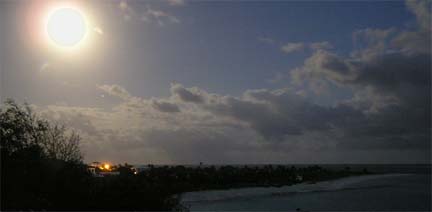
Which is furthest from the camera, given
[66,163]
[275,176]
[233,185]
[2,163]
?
[275,176]

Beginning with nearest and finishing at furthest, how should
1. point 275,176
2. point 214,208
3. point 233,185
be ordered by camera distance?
point 214,208, point 233,185, point 275,176

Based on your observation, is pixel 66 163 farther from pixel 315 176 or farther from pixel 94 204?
pixel 315 176

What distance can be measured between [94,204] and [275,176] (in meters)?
68.4

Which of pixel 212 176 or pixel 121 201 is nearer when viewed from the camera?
pixel 121 201

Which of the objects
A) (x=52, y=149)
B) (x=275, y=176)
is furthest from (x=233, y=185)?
(x=52, y=149)

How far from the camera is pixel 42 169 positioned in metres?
23.7

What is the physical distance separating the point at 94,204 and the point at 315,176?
3284 inches

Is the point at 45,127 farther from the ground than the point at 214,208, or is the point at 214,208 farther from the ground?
the point at 45,127

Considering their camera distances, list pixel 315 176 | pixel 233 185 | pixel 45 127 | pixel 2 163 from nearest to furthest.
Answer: pixel 2 163 → pixel 45 127 → pixel 233 185 → pixel 315 176

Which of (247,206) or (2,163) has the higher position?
(2,163)

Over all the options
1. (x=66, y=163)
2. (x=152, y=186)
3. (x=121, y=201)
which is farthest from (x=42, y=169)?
(x=152, y=186)

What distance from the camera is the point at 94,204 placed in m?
23.6

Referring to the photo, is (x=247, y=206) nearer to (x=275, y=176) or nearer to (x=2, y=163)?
(x=2, y=163)

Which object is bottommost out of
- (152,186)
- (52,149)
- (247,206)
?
(247,206)
